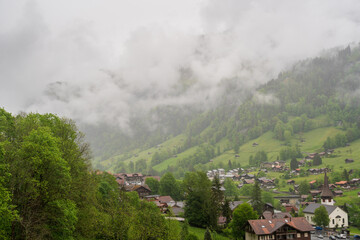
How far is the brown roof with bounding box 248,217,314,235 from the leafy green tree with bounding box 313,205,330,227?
109ft

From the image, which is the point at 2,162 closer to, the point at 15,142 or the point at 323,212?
the point at 15,142

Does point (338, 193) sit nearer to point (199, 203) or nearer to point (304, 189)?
point (304, 189)

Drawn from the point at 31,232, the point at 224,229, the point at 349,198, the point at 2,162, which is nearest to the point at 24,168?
the point at 2,162

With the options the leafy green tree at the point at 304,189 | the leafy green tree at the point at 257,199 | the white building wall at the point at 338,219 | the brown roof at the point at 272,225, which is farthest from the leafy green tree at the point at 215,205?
the leafy green tree at the point at 304,189

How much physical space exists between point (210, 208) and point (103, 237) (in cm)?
4209

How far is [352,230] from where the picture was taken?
344 ft

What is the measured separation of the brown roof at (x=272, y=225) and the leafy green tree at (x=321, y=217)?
109ft

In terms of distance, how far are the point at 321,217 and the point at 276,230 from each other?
140 ft

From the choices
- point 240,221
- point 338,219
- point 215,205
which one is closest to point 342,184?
point 338,219

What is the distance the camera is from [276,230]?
73.9m

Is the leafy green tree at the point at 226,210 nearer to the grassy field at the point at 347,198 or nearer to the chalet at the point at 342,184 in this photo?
the grassy field at the point at 347,198

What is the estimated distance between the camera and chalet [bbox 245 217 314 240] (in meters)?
73.1

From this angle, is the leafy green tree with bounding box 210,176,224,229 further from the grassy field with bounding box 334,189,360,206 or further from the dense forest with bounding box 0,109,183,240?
the grassy field with bounding box 334,189,360,206

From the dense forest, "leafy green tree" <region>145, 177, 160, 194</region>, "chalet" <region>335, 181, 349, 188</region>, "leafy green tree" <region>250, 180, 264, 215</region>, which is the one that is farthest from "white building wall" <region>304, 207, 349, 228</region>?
the dense forest
